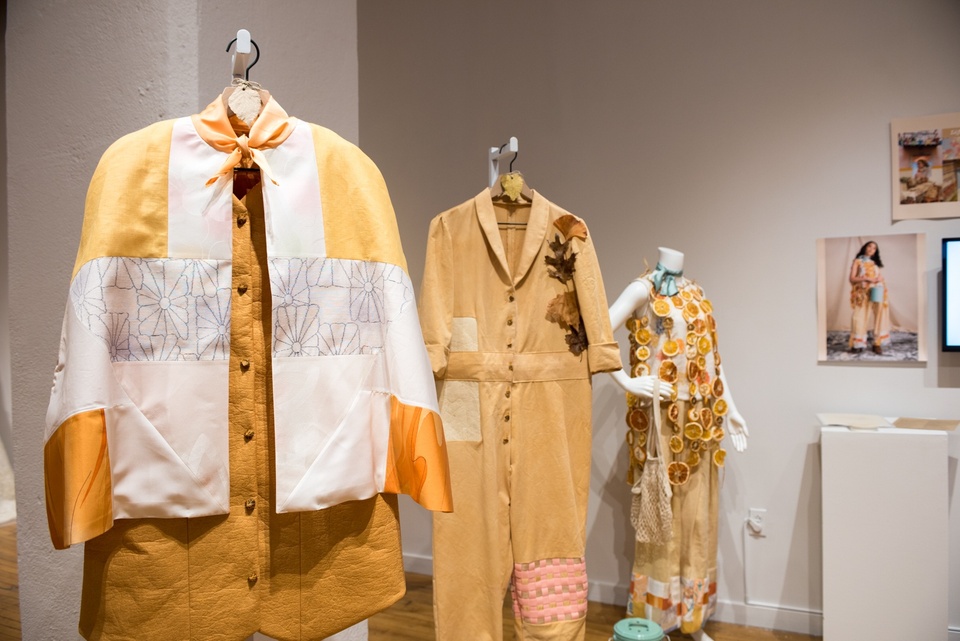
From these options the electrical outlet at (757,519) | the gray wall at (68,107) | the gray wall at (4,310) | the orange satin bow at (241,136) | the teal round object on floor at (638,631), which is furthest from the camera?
the gray wall at (4,310)

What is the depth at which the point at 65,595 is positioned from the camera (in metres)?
1.83

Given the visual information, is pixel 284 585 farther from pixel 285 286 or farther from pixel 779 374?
pixel 779 374

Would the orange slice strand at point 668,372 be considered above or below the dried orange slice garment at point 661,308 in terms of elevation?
below

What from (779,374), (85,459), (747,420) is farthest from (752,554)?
(85,459)

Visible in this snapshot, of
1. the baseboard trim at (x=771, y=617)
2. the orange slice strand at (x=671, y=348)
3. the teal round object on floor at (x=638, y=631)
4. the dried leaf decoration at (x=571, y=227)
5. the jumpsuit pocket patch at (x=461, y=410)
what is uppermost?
the dried leaf decoration at (x=571, y=227)

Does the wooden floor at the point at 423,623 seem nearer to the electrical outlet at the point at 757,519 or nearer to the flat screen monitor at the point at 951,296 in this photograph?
the electrical outlet at the point at 757,519

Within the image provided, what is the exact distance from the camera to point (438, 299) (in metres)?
2.15

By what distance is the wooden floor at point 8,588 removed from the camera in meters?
2.37

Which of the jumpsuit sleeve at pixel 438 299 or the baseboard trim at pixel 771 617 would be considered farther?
the baseboard trim at pixel 771 617

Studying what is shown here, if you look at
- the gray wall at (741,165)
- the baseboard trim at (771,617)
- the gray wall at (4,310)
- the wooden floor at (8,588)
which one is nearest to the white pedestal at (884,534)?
the gray wall at (741,165)

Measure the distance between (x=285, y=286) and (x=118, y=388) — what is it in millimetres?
323

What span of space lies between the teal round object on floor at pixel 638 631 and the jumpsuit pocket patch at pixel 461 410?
1005 mm

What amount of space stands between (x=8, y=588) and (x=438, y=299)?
2.02 metres

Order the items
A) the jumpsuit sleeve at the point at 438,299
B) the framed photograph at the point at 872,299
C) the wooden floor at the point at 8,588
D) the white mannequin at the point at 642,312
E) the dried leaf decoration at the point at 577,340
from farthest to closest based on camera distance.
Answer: the framed photograph at the point at 872,299
the white mannequin at the point at 642,312
the wooden floor at the point at 8,588
the dried leaf decoration at the point at 577,340
the jumpsuit sleeve at the point at 438,299
